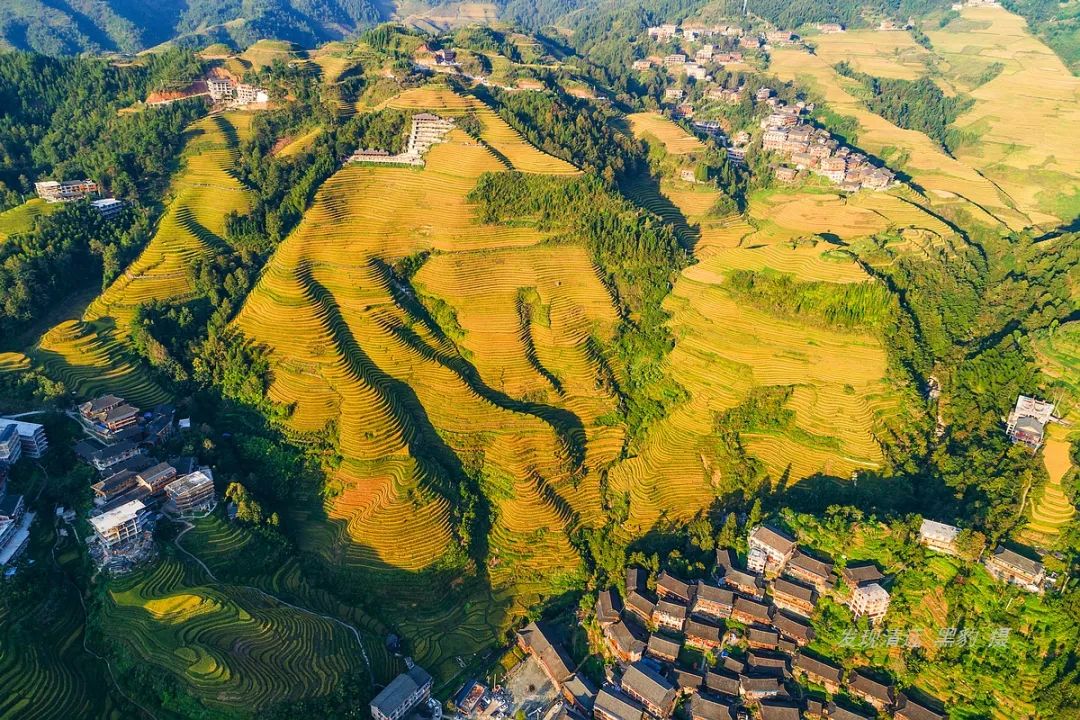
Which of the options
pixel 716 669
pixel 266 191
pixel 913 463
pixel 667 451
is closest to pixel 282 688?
pixel 716 669

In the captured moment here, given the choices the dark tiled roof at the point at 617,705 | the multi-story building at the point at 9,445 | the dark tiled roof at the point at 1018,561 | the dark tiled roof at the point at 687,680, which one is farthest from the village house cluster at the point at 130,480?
the dark tiled roof at the point at 1018,561

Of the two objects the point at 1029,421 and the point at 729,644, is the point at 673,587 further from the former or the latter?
the point at 1029,421

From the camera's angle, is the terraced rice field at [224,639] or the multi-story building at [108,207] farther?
the multi-story building at [108,207]

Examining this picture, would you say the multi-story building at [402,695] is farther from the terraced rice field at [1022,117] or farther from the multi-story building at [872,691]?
the terraced rice field at [1022,117]

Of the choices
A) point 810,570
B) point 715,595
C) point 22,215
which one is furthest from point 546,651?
point 22,215

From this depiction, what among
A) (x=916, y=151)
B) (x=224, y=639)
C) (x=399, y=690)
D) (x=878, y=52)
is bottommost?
(x=399, y=690)

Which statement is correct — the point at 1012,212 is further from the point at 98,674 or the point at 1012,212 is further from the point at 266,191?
the point at 98,674
